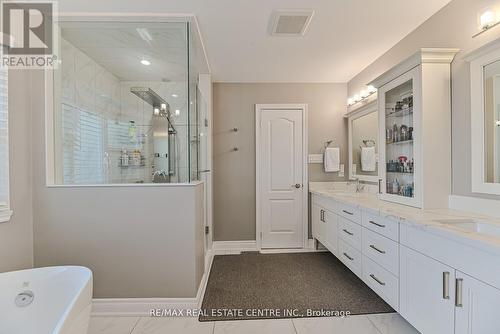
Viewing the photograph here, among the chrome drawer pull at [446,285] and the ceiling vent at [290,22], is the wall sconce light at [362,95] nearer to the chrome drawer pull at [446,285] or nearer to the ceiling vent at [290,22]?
the ceiling vent at [290,22]

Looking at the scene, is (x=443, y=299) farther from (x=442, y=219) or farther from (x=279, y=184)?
(x=279, y=184)

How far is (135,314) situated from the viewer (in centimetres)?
211

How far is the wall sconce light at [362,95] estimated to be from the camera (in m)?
3.17

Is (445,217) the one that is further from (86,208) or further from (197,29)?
(86,208)

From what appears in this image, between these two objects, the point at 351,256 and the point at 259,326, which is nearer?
the point at 259,326

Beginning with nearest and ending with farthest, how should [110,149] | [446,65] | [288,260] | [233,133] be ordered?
[446,65] → [110,149] → [288,260] → [233,133]

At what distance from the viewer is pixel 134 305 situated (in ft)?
6.98

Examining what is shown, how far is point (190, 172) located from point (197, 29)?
1285 mm

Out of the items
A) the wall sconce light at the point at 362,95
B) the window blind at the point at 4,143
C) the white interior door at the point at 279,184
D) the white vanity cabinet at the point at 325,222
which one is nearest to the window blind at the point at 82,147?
the window blind at the point at 4,143

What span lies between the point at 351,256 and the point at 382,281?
0.52 metres

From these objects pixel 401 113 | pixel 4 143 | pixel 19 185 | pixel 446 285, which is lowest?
pixel 446 285

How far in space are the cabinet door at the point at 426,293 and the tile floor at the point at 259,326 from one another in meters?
0.29

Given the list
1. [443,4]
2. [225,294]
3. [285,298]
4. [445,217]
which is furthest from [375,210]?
[443,4]

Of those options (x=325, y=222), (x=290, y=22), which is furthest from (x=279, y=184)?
(x=290, y=22)
